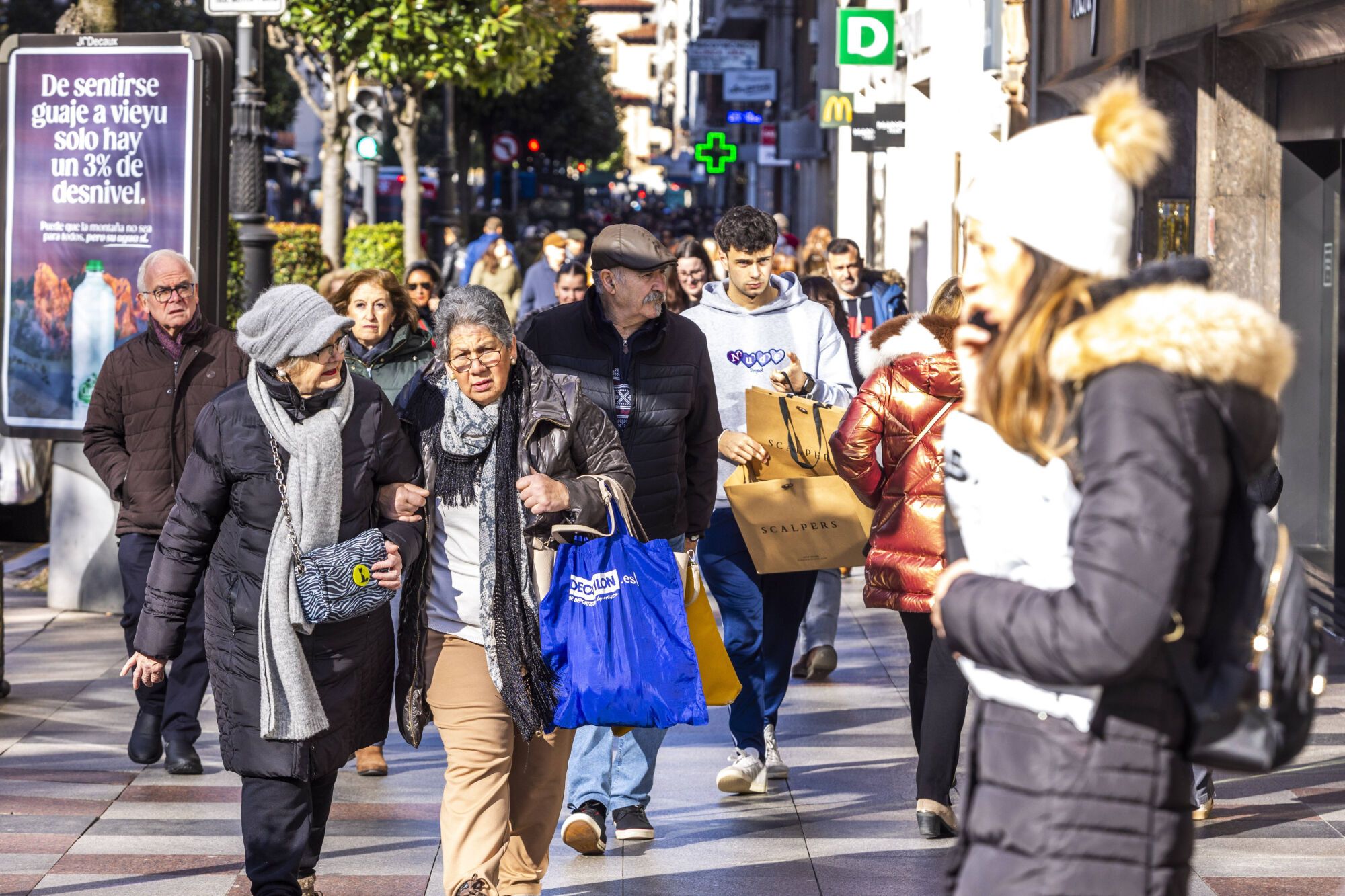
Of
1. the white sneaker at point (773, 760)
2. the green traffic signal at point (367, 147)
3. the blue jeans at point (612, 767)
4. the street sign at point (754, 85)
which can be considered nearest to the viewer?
the blue jeans at point (612, 767)

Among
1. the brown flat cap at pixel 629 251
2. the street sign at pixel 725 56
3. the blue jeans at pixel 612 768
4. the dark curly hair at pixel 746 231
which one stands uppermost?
the street sign at pixel 725 56

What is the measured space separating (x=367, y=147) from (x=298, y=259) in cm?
217

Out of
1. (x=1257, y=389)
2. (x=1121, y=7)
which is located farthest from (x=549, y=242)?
(x=1257, y=389)

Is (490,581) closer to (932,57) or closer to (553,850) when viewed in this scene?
(553,850)

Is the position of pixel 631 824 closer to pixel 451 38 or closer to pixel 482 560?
pixel 482 560

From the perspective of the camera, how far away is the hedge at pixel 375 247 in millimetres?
25234

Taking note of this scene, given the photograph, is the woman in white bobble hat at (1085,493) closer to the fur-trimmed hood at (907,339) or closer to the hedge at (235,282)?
the fur-trimmed hood at (907,339)

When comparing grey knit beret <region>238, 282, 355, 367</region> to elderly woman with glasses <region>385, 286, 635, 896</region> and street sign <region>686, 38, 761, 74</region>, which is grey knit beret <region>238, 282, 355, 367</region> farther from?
street sign <region>686, 38, 761, 74</region>

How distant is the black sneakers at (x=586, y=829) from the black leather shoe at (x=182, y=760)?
1678mm

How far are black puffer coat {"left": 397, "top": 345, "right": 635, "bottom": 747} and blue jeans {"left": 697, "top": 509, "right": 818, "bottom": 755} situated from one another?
5.72 feet

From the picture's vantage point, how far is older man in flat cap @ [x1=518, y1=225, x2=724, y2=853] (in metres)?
5.77

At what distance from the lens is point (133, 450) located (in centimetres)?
710

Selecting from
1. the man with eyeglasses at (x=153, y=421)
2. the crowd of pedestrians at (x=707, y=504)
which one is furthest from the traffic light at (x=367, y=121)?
the man with eyeglasses at (x=153, y=421)

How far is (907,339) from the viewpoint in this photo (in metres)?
5.73
